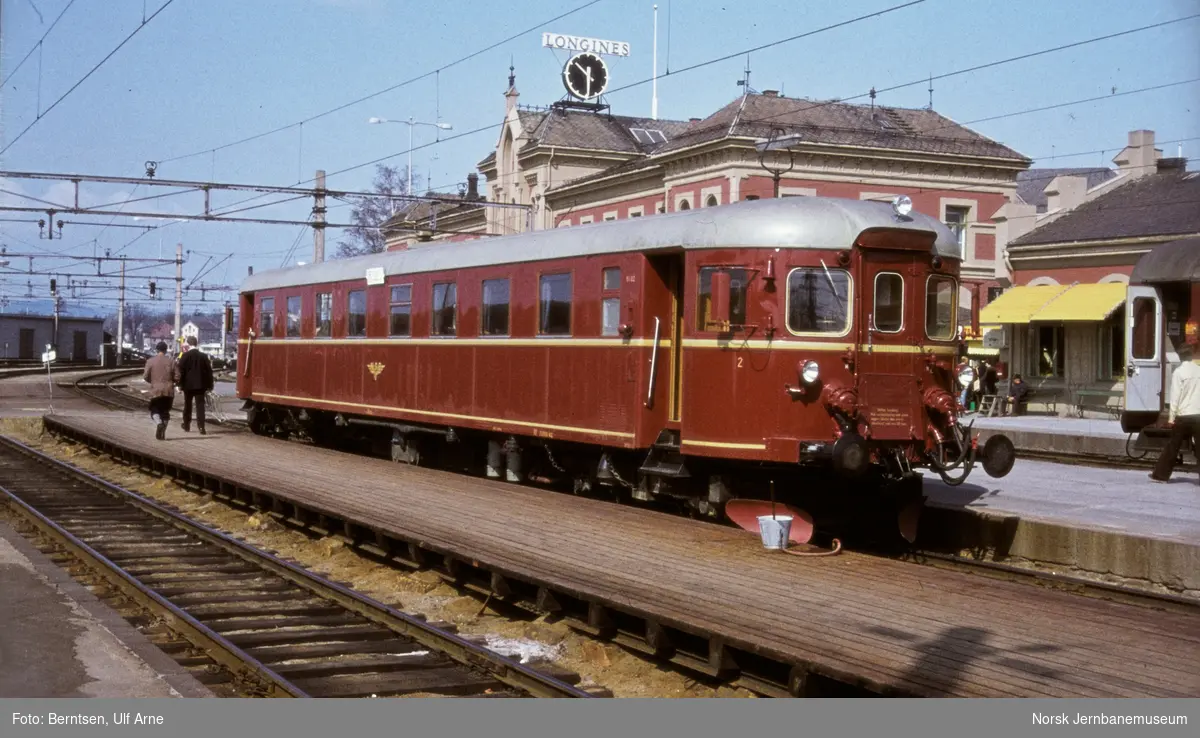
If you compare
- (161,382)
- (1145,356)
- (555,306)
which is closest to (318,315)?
(161,382)

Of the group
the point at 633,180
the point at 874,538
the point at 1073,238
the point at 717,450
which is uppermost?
the point at 633,180

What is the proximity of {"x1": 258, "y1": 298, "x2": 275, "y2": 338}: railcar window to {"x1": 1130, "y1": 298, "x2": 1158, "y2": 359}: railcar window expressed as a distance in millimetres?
16023

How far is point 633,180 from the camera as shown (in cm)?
4741

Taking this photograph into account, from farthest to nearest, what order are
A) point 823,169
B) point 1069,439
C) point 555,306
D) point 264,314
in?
point 823,169 < point 264,314 < point 1069,439 < point 555,306

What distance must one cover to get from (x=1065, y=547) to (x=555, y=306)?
625cm

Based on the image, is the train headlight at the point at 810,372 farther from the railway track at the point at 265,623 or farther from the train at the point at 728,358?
the railway track at the point at 265,623

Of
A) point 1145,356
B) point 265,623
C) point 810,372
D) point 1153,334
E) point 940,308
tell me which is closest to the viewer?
point 265,623

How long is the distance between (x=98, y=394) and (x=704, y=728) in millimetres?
42645

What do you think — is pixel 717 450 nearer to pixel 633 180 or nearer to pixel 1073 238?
pixel 1073 238

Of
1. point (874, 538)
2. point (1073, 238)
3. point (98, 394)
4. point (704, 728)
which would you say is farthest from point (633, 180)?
point (704, 728)

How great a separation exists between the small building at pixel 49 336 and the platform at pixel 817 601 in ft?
270

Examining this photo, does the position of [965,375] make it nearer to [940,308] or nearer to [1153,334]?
[940,308]

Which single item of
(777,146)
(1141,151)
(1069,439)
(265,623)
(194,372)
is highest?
(1141,151)

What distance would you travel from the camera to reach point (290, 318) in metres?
24.3
